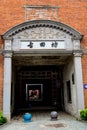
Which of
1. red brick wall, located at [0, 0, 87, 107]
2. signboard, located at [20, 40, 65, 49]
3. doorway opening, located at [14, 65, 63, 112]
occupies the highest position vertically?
red brick wall, located at [0, 0, 87, 107]

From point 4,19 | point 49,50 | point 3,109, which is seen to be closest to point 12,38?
point 4,19

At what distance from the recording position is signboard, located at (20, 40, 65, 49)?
13.0 meters

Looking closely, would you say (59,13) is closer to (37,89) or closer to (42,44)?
(42,44)

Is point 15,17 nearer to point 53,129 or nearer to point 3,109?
point 3,109

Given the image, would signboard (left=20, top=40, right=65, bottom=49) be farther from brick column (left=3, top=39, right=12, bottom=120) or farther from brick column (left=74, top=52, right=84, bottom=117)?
brick column (left=74, top=52, right=84, bottom=117)

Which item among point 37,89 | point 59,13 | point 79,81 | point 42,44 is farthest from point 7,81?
point 37,89

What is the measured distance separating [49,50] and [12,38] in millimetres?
2271

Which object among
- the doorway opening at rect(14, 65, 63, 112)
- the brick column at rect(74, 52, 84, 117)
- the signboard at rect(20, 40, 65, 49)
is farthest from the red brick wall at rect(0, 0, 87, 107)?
the doorway opening at rect(14, 65, 63, 112)

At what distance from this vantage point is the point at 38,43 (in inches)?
514

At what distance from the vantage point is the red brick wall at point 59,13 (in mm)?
13414

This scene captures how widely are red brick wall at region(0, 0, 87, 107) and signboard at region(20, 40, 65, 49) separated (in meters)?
1.32

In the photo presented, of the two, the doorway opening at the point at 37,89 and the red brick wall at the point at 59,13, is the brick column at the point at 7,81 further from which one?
the doorway opening at the point at 37,89

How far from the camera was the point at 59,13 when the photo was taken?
13773mm

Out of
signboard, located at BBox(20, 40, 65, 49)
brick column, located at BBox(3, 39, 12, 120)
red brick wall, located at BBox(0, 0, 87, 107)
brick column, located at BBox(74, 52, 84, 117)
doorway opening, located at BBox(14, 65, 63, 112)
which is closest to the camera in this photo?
brick column, located at BBox(3, 39, 12, 120)
